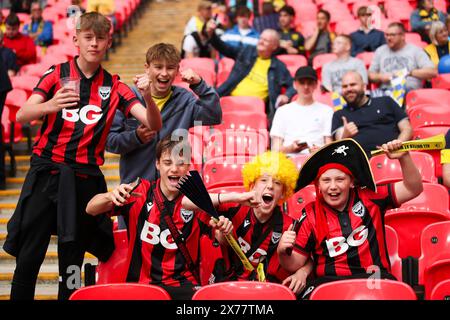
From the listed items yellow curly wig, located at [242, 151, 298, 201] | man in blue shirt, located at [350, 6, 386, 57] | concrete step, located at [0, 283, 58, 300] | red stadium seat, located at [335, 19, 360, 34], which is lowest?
concrete step, located at [0, 283, 58, 300]

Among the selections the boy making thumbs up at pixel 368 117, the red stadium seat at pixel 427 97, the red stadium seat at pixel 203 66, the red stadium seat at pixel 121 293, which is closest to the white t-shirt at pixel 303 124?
the boy making thumbs up at pixel 368 117

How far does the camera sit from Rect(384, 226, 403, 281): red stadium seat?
15.3ft

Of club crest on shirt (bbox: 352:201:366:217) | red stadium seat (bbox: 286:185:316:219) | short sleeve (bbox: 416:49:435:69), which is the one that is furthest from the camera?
short sleeve (bbox: 416:49:435:69)

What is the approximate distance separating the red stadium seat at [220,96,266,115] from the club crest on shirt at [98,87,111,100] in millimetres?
3317

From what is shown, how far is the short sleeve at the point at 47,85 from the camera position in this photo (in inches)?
176

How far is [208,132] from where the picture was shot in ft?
23.5

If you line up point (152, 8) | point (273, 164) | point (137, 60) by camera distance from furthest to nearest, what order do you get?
point (152, 8) < point (137, 60) < point (273, 164)

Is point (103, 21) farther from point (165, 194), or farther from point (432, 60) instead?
point (432, 60)

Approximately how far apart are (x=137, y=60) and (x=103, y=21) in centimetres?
698

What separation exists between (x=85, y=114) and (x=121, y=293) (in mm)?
1180

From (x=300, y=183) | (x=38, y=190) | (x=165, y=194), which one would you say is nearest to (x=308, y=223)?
(x=300, y=183)

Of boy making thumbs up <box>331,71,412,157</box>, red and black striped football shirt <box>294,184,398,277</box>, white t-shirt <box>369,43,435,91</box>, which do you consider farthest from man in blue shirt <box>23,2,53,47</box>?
red and black striped football shirt <box>294,184,398,277</box>

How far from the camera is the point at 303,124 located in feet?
22.9

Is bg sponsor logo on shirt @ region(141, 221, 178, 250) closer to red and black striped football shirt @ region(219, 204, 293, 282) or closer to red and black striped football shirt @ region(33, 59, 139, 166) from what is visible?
red and black striped football shirt @ region(219, 204, 293, 282)
